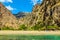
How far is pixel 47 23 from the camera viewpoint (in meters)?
198

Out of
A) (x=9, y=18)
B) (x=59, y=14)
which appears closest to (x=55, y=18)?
(x=59, y=14)

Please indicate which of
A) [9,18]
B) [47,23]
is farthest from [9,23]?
[47,23]

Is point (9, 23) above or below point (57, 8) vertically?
below

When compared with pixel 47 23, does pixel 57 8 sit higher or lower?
higher

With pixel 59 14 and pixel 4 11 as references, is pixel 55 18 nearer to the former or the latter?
pixel 59 14

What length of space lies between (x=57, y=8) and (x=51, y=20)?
482 inches

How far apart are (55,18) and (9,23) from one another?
40.9m

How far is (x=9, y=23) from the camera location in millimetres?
188375

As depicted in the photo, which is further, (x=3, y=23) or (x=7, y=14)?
(x=7, y=14)

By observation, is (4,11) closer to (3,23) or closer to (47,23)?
(3,23)

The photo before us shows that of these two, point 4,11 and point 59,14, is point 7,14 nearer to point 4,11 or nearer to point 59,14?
point 4,11

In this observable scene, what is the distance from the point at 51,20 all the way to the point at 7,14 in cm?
3984

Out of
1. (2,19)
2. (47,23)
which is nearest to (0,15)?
(2,19)

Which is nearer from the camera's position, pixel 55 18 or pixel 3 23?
pixel 3 23
